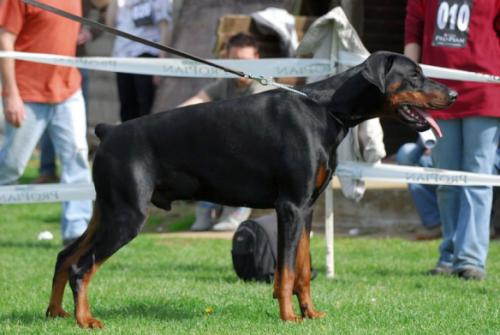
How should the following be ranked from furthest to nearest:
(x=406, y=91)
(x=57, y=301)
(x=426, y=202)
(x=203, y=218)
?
(x=203, y=218), (x=426, y=202), (x=57, y=301), (x=406, y=91)

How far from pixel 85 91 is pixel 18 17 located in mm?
4347

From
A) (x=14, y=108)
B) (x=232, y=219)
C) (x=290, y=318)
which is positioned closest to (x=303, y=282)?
(x=290, y=318)

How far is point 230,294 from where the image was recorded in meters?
7.02

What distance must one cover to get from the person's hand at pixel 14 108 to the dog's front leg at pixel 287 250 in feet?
10.5

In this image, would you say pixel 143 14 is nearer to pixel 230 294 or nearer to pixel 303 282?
pixel 230 294

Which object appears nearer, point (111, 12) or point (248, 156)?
point (248, 156)

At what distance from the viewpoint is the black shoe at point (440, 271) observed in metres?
8.02

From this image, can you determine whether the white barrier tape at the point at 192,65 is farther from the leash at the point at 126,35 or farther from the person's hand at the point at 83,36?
the person's hand at the point at 83,36

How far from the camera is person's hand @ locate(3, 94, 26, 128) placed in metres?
8.37

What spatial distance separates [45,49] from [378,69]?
12.2ft

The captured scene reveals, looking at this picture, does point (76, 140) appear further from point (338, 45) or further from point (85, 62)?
point (338, 45)

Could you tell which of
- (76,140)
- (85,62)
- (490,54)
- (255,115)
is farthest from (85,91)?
(255,115)

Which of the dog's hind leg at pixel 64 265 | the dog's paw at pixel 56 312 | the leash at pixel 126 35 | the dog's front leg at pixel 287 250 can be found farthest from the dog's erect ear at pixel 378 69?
the dog's paw at pixel 56 312

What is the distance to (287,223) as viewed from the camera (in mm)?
5883
